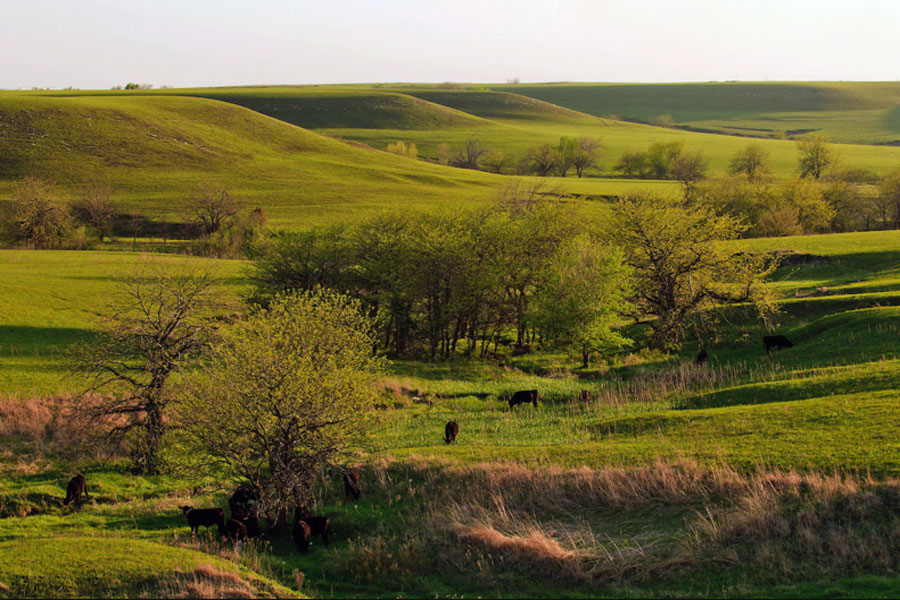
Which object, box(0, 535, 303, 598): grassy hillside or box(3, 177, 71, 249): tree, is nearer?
box(0, 535, 303, 598): grassy hillside

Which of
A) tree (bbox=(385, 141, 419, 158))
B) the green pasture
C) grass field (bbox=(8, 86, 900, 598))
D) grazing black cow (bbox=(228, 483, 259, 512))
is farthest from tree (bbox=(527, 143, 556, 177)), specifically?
grazing black cow (bbox=(228, 483, 259, 512))

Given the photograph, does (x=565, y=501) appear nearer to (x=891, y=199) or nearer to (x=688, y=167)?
(x=891, y=199)

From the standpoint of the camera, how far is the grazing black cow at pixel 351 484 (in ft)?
71.6

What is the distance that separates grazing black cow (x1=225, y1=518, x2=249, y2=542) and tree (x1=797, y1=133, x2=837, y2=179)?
130 meters

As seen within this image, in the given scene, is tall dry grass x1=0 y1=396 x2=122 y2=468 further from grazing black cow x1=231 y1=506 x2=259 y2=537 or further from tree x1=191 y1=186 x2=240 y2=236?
tree x1=191 y1=186 x2=240 y2=236

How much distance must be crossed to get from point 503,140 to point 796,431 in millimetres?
157543

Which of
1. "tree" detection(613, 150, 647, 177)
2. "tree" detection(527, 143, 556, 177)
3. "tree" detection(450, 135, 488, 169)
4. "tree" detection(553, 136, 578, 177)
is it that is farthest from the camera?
"tree" detection(450, 135, 488, 169)

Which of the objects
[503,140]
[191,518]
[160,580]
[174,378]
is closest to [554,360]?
[174,378]

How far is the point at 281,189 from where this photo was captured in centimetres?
10356

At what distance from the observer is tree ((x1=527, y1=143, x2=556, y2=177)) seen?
150000mm

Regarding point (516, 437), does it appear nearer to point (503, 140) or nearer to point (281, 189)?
point (281, 189)

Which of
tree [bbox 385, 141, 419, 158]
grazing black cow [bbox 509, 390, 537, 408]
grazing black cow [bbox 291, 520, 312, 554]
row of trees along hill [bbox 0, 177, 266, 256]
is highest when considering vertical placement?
tree [bbox 385, 141, 419, 158]

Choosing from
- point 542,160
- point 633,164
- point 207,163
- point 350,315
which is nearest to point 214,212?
point 207,163

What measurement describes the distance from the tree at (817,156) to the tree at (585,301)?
3823 inches
